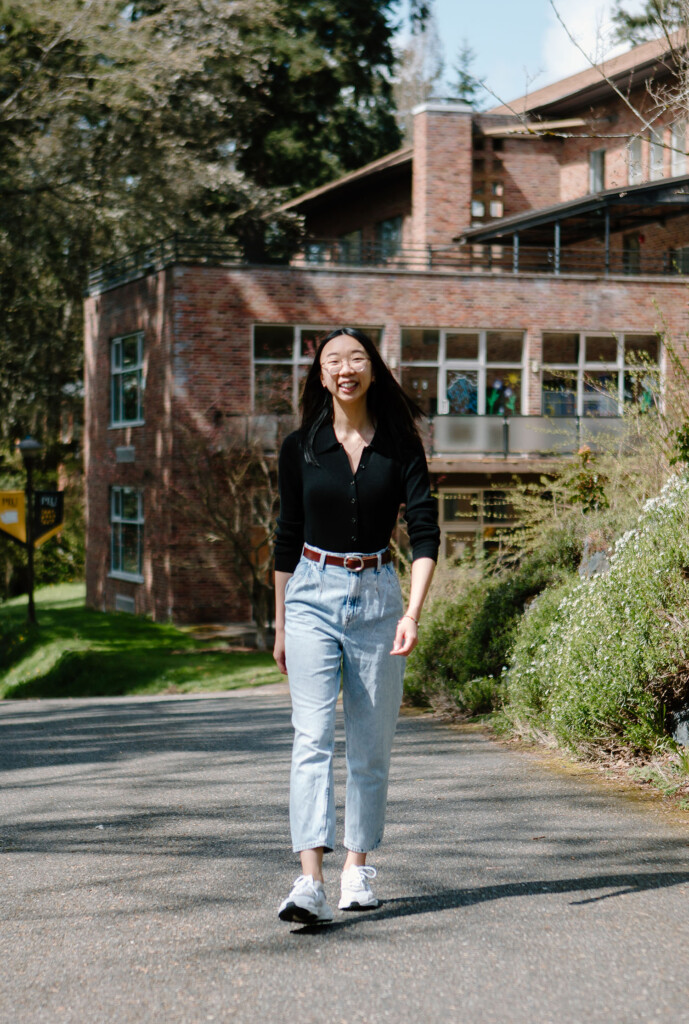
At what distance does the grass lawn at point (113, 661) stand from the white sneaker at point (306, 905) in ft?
48.7

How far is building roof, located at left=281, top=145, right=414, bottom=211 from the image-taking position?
3467cm

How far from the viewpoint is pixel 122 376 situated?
98.3 ft

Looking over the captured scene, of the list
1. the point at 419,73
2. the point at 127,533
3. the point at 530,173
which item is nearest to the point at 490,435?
the point at 127,533

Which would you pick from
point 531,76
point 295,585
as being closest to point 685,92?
point 531,76

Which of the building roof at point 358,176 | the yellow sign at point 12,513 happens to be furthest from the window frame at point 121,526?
the building roof at point 358,176

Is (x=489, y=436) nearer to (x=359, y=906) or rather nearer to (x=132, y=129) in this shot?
(x=132, y=129)

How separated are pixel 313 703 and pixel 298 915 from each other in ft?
2.31

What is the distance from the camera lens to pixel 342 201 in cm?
3938

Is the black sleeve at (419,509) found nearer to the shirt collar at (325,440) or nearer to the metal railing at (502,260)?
the shirt collar at (325,440)

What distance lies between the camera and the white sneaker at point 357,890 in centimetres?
430

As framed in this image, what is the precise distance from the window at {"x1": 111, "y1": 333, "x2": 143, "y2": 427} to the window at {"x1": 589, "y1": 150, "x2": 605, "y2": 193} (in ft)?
48.1

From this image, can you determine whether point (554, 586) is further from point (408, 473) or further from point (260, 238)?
point (260, 238)

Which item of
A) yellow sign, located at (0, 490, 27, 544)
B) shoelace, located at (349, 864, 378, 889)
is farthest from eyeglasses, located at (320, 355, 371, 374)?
yellow sign, located at (0, 490, 27, 544)

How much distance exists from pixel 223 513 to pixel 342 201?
1894 cm
